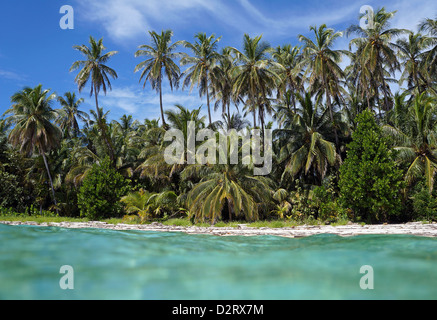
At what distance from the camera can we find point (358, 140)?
18578mm

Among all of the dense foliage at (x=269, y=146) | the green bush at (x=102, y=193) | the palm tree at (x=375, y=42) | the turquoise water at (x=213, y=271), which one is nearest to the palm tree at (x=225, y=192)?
the dense foliage at (x=269, y=146)

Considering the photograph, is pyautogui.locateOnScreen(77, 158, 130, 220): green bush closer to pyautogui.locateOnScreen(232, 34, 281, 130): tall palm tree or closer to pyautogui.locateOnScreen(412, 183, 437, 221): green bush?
pyautogui.locateOnScreen(232, 34, 281, 130): tall palm tree

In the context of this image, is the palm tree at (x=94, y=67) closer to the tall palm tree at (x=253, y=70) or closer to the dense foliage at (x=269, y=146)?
the dense foliage at (x=269, y=146)

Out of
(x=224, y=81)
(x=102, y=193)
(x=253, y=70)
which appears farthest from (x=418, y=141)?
(x=102, y=193)

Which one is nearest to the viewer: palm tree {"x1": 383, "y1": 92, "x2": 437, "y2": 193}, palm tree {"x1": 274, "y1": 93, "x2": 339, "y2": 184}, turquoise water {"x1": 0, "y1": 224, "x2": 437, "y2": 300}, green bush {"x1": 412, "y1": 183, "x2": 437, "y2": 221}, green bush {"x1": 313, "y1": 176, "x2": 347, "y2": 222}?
turquoise water {"x1": 0, "y1": 224, "x2": 437, "y2": 300}

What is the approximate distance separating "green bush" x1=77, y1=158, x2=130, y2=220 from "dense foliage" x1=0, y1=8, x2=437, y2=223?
10cm

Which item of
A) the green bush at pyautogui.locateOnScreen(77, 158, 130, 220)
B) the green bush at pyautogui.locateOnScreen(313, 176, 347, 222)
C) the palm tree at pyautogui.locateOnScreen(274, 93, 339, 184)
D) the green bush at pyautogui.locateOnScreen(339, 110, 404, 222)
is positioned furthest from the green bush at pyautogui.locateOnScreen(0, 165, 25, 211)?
the green bush at pyautogui.locateOnScreen(339, 110, 404, 222)

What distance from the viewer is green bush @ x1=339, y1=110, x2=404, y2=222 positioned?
1717cm

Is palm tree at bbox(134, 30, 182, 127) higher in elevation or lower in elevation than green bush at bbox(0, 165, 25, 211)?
higher

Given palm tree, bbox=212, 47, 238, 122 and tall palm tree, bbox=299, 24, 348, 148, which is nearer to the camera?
tall palm tree, bbox=299, 24, 348, 148

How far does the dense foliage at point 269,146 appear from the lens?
18.7 meters
